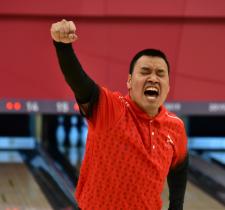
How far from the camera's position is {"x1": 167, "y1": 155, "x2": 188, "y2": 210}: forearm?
1812 mm

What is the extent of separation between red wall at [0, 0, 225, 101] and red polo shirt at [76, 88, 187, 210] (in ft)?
8.05

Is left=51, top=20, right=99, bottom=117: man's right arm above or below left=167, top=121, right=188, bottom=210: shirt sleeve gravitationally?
above

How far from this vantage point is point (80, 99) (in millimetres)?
1415

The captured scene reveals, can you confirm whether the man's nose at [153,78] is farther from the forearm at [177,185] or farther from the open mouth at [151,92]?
the forearm at [177,185]

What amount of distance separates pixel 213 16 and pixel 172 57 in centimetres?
43

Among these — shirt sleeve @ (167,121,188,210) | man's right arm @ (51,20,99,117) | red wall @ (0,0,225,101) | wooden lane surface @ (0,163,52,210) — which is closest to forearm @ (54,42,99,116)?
man's right arm @ (51,20,99,117)

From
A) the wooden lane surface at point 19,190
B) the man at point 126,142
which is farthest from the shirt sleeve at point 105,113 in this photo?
the wooden lane surface at point 19,190

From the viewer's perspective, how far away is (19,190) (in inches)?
143

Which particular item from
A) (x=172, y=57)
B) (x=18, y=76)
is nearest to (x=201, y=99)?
(x=172, y=57)

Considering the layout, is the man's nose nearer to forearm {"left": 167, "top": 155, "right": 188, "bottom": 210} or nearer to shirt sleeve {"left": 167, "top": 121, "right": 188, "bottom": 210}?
shirt sleeve {"left": 167, "top": 121, "right": 188, "bottom": 210}

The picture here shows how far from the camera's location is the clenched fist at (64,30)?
1315 mm

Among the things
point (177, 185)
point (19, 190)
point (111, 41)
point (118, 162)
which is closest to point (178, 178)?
point (177, 185)

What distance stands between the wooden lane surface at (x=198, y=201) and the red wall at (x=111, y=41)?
771 millimetres

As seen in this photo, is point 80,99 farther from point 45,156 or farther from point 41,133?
point 41,133
